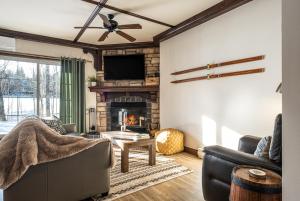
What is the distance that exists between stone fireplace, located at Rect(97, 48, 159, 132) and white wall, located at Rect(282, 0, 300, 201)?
4137 mm

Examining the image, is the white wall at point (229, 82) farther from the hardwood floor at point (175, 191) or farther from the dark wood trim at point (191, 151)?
the hardwood floor at point (175, 191)

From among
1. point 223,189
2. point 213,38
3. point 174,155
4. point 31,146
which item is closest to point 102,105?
point 174,155

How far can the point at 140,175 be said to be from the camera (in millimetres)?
2805

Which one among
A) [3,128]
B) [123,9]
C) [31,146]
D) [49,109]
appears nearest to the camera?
[31,146]

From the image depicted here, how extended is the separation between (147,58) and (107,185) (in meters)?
3.71

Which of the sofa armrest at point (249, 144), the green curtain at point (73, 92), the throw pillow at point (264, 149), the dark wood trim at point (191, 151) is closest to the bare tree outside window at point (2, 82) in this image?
the green curtain at point (73, 92)

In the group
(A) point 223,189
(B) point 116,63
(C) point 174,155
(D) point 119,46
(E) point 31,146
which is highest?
(D) point 119,46

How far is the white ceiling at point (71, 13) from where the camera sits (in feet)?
10.2

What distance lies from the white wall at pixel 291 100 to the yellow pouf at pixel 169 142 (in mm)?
2982

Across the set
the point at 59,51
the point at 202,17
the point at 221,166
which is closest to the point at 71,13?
the point at 59,51

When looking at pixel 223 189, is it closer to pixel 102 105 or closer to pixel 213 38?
pixel 213 38

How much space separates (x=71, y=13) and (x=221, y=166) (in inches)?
134

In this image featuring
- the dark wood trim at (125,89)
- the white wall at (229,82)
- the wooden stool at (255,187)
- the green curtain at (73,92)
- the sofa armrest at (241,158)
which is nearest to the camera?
the wooden stool at (255,187)

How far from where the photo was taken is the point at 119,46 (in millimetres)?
5355
